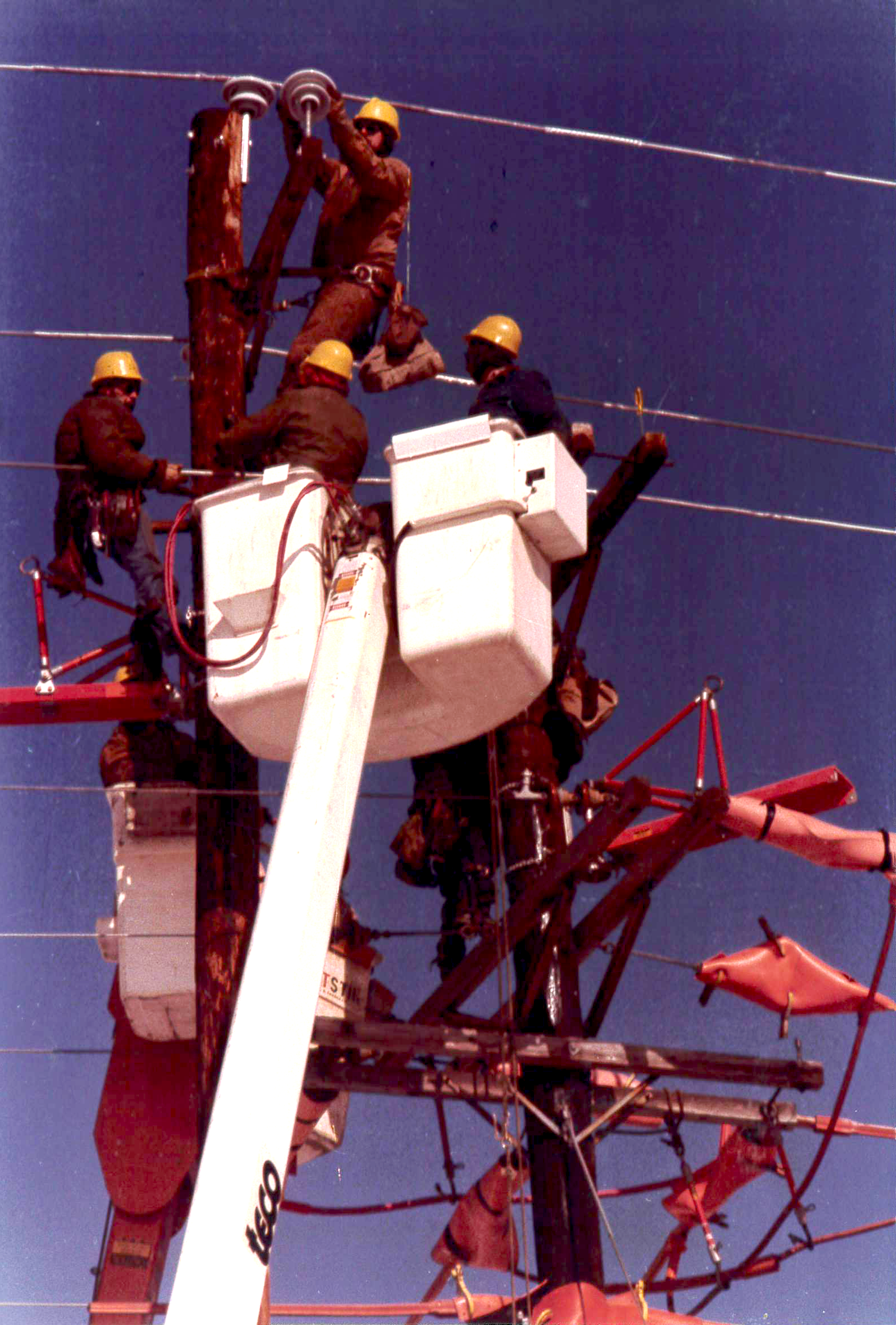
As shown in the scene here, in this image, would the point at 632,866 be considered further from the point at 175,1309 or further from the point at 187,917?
the point at 175,1309

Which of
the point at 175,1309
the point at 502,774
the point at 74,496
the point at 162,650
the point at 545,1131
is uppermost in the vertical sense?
the point at 74,496

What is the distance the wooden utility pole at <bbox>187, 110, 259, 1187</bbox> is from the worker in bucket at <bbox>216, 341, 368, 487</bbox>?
533 mm

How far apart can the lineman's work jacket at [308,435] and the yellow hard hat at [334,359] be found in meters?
0.12

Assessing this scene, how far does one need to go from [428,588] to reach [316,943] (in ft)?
6.45

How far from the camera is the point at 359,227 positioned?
12.1 metres

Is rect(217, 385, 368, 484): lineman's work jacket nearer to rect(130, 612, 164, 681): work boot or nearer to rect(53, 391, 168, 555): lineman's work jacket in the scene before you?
rect(53, 391, 168, 555): lineman's work jacket

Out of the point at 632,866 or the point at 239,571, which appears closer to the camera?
the point at 239,571

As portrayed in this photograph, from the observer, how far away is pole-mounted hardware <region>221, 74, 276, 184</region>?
11.0m

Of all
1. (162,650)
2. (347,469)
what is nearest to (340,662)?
(347,469)

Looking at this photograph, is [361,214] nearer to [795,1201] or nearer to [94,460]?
[94,460]

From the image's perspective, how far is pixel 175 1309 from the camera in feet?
19.3

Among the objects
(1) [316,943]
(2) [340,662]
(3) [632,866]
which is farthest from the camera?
(3) [632,866]

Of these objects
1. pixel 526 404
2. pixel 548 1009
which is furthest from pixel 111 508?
pixel 548 1009

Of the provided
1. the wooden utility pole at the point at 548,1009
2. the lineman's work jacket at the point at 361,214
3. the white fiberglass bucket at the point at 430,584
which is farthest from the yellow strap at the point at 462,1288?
the lineman's work jacket at the point at 361,214
